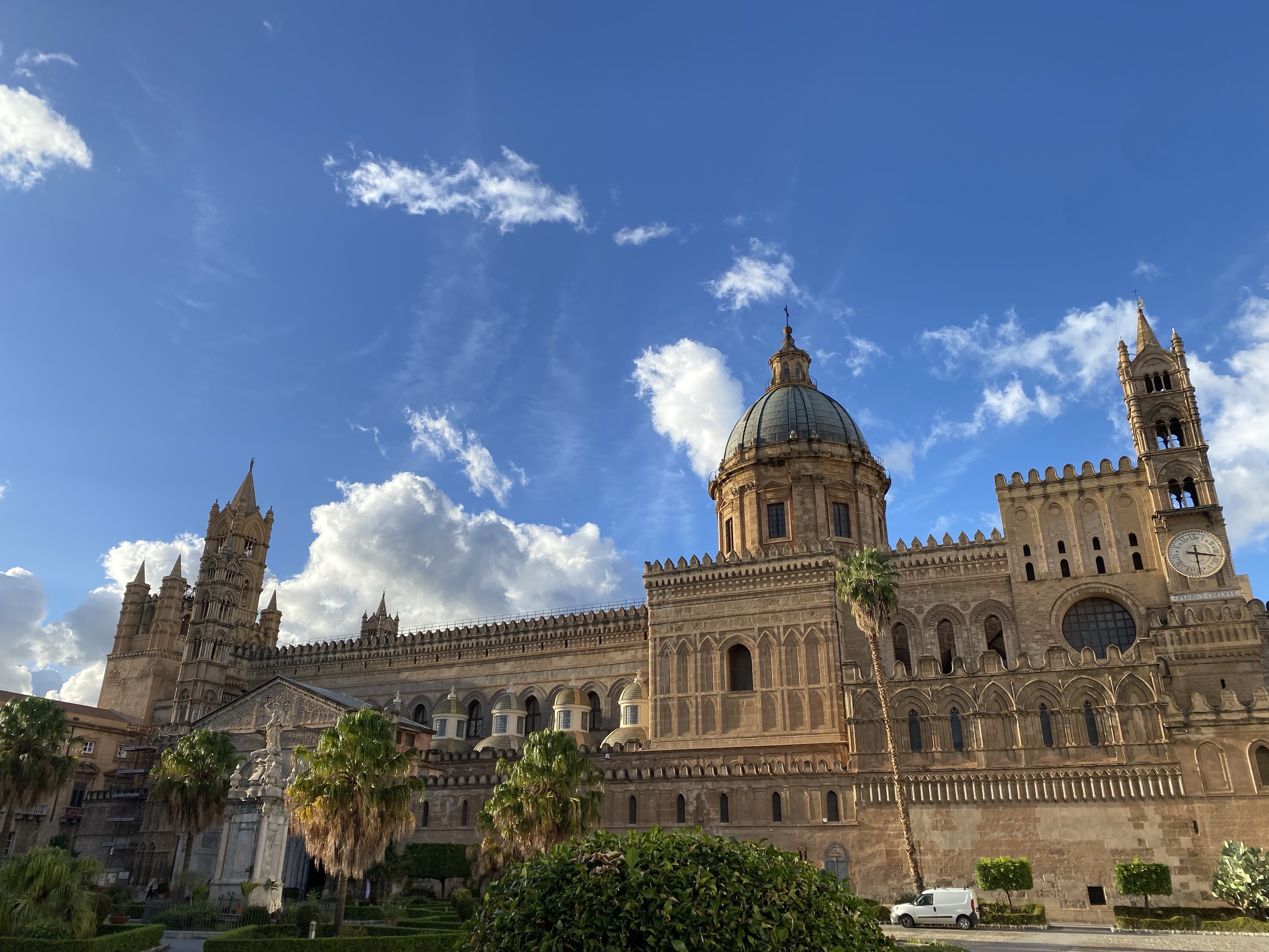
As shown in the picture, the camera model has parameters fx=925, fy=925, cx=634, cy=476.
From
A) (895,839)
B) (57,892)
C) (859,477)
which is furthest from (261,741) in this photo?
(859,477)

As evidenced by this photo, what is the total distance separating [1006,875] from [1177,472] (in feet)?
67.3

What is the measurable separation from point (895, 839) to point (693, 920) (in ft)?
100

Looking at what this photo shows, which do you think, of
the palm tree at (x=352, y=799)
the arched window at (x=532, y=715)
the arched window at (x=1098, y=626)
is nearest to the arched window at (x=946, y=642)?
the arched window at (x=1098, y=626)

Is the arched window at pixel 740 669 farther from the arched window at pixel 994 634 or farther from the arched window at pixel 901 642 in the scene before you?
the arched window at pixel 994 634

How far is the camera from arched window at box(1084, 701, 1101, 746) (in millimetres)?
35906

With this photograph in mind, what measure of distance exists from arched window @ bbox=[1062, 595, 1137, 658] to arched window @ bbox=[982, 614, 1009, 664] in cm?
300

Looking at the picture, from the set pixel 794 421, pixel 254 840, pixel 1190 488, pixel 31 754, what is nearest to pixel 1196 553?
pixel 1190 488

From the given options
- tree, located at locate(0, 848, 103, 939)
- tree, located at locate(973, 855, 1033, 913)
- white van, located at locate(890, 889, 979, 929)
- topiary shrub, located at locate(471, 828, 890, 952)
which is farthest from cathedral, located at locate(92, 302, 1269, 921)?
topiary shrub, located at locate(471, 828, 890, 952)

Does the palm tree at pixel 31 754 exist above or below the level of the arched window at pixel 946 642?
below

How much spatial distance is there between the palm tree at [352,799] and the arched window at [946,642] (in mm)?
26872

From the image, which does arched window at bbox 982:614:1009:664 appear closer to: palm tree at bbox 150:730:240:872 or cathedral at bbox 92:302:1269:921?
cathedral at bbox 92:302:1269:921

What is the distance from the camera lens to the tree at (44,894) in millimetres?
21453

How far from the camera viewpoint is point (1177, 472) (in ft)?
138

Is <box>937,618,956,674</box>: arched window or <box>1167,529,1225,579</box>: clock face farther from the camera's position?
<box>937,618,956,674</box>: arched window
